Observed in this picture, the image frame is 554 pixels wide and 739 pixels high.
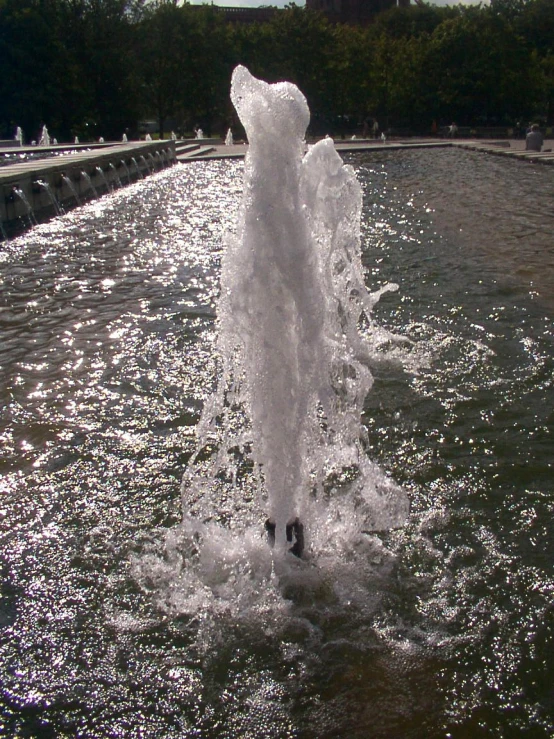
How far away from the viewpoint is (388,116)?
5478cm

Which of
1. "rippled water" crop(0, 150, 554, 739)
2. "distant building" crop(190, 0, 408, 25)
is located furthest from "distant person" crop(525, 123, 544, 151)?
"distant building" crop(190, 0, 408, 25)

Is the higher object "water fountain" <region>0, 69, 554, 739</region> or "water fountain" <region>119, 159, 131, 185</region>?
"water fountain" <region>119, 159, 131, 185</region>

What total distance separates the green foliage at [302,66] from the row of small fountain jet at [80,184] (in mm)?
23988

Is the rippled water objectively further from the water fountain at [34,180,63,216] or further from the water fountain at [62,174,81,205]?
the water fountain at [62,174,81,205]

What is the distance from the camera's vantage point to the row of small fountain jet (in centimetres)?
1441

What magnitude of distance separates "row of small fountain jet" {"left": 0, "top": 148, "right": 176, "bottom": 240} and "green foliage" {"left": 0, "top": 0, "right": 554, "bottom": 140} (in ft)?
78.7

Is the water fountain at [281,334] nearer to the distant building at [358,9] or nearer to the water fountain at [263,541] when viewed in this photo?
the water fountain at [263,541]

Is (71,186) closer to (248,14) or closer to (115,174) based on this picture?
(115,174)

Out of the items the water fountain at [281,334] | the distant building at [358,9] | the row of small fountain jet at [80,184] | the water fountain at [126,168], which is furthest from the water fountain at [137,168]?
the distant building at [358,9]

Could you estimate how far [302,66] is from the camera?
50.6 metres

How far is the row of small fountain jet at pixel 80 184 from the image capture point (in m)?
14.4

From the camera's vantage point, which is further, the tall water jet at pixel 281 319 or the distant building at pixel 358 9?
the distant building at pixel 358 9

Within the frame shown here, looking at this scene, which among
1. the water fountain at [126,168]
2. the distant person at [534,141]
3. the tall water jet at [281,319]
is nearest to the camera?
the tall water jet at [281,319]

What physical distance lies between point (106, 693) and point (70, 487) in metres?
1.87
